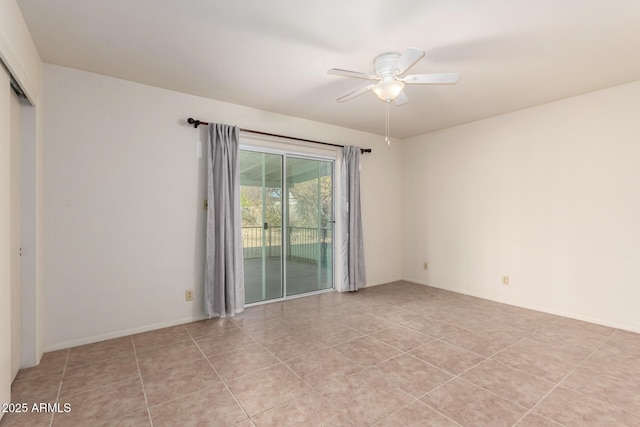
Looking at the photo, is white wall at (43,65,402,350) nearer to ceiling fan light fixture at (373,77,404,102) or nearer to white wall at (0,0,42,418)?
white wall at (0,0,42,418)

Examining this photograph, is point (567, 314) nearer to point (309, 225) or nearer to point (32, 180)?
point (309, 225)

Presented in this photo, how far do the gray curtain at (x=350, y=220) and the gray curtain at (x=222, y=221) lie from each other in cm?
170

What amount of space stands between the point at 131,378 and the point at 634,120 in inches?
202

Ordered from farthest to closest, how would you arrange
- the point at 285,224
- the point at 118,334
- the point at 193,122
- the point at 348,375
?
the point at 285,224, the point at 193,122, the point at 118,334, the point at 348,375

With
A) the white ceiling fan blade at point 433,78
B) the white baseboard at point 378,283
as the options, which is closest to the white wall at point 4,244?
the white ceiling fan blade at point 433,78

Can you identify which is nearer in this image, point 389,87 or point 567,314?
point 389,87

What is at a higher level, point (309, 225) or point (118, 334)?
point (309, 225)

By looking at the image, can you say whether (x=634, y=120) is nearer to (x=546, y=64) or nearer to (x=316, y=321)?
(x=546, y=64)

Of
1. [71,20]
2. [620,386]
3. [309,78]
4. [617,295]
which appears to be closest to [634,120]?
[617,295]

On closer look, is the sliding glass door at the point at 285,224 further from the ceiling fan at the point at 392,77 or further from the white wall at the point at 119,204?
the ceiling fan at the point at 392,77

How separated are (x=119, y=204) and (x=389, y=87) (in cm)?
274

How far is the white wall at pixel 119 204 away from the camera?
2717 millimetres

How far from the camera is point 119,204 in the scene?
9.77ft

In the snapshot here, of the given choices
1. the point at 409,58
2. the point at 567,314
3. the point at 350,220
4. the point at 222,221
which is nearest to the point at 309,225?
the point at 350,220
